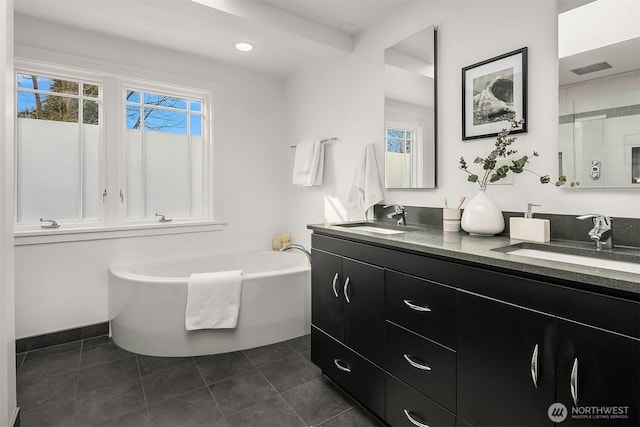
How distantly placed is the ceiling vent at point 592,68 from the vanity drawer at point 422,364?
4.37 feet

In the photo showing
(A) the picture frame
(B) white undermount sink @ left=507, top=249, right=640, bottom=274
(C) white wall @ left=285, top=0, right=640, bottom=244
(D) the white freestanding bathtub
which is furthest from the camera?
(D) the white freestanding bathtub

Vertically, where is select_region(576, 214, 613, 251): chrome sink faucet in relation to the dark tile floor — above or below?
above

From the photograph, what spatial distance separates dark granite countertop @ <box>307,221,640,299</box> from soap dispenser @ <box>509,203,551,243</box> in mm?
44

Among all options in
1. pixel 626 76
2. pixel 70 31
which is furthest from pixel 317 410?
pixel 70 31

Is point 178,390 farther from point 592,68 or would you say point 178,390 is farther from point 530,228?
point 592,68

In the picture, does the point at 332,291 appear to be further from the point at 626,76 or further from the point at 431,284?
the point at 626,76

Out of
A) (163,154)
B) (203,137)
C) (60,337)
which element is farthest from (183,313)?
(203,137)

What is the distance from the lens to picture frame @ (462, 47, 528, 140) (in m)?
1.66

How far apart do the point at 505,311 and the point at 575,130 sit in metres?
0.94

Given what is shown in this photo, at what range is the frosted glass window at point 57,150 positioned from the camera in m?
2.49

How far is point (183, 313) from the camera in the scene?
7.74ft

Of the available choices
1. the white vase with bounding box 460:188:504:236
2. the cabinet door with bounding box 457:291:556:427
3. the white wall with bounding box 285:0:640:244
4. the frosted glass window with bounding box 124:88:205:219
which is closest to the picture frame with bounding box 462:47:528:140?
the white wall with bounding box 285:0:640:244

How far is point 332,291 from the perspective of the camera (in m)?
1.94

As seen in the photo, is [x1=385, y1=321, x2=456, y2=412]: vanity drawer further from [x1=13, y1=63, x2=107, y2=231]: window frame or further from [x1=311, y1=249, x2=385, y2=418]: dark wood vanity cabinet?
[x1=13, y1=63, x2=107, y2=231]: window frame
